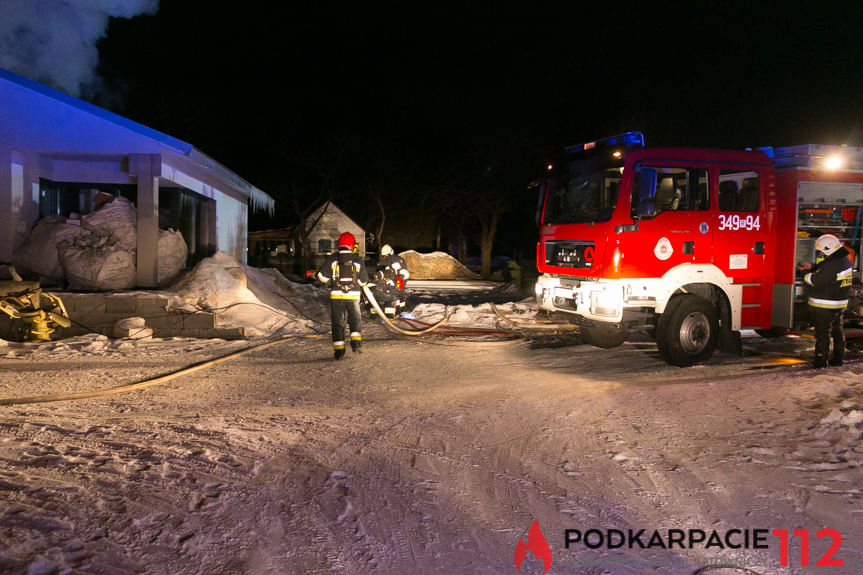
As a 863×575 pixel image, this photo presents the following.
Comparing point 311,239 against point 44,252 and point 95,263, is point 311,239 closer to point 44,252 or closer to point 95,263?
point 44,252

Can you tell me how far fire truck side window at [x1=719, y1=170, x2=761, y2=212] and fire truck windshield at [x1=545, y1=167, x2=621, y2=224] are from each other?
1.68 m

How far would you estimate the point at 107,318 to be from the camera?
10859 mm

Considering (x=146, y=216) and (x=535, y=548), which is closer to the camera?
(x=535, y=548)

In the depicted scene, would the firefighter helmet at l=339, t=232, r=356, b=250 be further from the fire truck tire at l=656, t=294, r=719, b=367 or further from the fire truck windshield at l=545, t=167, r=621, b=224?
the fire truck tire at l=656, t=294, r=719, b=367

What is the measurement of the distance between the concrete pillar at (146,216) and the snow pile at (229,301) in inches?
25.8

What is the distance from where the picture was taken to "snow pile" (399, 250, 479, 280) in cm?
3878

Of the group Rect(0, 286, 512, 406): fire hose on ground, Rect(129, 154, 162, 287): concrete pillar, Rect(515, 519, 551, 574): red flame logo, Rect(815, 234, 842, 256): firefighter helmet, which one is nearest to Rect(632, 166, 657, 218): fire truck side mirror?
Rect(815, 234, 842, 256): firefighter helmet

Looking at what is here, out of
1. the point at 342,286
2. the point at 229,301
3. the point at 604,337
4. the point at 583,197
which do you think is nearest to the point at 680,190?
the point at 583,197

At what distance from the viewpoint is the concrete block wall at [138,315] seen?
10805 mm

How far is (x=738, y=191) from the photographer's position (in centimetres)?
879

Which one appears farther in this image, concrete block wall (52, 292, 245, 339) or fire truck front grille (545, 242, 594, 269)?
concrete block wall (52, 292, 245, 339)

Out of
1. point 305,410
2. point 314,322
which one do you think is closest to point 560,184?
point 305,410

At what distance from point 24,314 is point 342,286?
17.4ft

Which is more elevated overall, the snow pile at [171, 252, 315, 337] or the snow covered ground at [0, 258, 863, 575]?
the snow pile at [171, 252, 315, 337]
